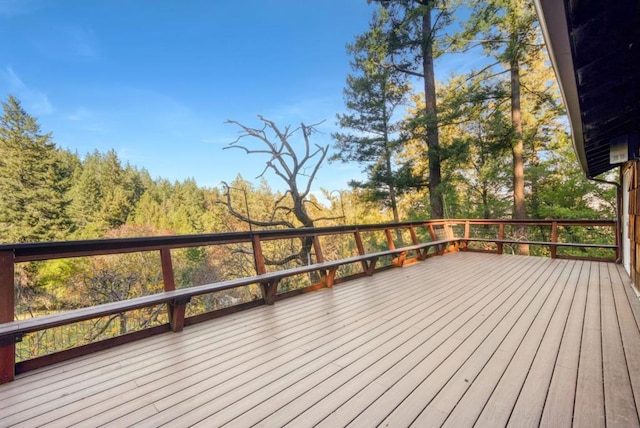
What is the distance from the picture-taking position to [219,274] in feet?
41.1

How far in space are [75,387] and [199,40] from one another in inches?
834

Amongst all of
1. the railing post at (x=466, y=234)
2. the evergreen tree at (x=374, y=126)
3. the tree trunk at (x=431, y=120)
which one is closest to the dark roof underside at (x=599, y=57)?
the railing post at (x=466, y=234)

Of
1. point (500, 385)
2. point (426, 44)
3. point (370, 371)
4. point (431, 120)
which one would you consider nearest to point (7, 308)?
point (370, 371)

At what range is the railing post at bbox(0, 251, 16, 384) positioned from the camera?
5.77 ft

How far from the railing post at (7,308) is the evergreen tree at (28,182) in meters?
19.4

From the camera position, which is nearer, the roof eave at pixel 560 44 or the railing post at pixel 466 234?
the roof eave at pixel 560 44

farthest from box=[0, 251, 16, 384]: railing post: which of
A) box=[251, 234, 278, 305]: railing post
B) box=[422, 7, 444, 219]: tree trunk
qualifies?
box=[422, 7, 444, 219]: tree trunk

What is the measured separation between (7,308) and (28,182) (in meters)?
22.3

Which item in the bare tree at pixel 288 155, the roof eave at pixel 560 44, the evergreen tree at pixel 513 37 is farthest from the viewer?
the bare tree at pixel 288 155

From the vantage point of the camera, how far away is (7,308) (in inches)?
72.9

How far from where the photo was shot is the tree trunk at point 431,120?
8.24 metres

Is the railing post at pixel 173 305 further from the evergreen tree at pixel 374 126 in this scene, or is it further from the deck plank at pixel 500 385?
the evergreen tree at pixel 374 126

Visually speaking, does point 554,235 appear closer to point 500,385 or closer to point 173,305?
point 500,385

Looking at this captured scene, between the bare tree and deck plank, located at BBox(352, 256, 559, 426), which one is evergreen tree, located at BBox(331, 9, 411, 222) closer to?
the bare tree
